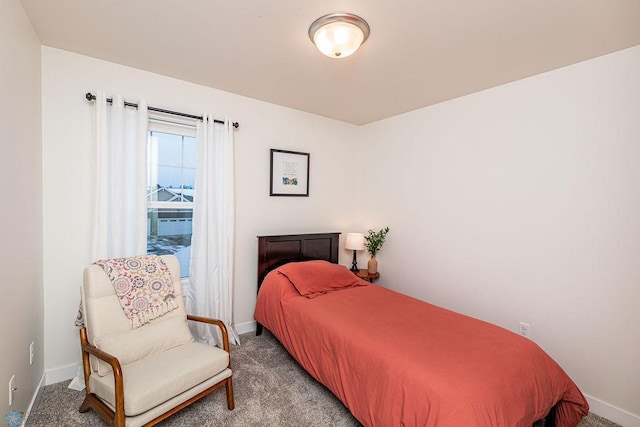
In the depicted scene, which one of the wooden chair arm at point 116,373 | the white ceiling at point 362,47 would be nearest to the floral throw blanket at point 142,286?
the wooden chair arm at point 116,373

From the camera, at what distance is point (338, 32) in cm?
180

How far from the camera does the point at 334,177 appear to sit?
3.90 meters

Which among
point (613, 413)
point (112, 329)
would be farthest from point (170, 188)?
point (613, 413)

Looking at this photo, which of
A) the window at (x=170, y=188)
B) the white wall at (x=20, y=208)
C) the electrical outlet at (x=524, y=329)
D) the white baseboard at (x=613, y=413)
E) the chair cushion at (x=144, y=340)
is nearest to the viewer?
the white wall at (x=20, y=208)

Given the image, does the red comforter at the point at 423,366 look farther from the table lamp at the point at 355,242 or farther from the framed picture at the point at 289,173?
the framed picture at the point at 289,173

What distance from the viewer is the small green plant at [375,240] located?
369cm

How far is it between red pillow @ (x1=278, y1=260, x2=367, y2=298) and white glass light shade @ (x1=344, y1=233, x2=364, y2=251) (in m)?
0.57

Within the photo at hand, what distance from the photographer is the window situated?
9.01ft

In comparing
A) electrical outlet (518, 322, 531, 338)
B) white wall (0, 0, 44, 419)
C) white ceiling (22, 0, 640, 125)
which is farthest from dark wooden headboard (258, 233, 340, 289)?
electrical outlet (518, 322, 531, 338)

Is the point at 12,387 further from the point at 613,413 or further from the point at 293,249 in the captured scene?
the point at 613,413

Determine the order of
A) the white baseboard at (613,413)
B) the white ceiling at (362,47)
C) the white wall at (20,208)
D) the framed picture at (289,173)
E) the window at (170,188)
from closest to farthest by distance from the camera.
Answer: the white wall at (20,208) → the white ceiling at (362,47) → the white baseboard at (613,413) → the window at (170,188) → the framed picture at (289,173)

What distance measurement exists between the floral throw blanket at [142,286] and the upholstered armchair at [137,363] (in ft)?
0.11

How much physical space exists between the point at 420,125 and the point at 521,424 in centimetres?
274

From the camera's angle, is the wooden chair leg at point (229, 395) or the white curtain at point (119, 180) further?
the white curtain at point (119, 180)
